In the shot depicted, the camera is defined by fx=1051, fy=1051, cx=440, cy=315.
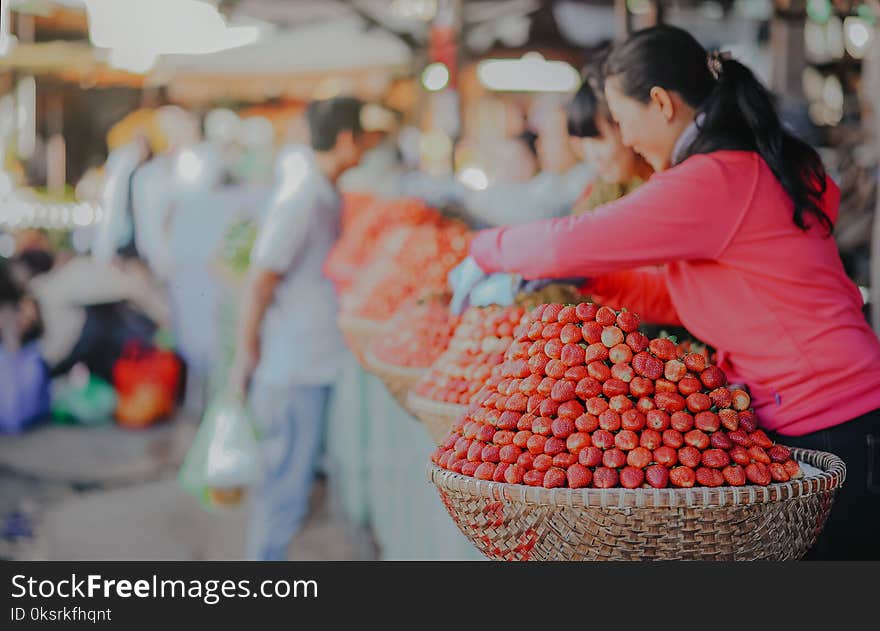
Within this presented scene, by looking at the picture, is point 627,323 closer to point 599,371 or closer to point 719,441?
point 599,371

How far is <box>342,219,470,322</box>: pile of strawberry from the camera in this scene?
3.25 meters

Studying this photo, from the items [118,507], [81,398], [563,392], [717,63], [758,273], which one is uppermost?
[717,63]

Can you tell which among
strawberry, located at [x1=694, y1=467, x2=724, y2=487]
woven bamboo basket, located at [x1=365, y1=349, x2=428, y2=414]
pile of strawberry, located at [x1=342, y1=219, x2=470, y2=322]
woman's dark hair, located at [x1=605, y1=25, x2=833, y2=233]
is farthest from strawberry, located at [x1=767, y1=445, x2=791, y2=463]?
pile of strawberry, located at [x1=342, y1=219, x2=470, y2=322]

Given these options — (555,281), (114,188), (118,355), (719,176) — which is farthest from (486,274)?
(118,355)

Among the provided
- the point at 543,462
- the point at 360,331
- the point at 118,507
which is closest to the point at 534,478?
the point at 543,462

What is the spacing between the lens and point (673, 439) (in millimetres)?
1627

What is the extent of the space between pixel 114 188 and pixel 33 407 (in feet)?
5.13

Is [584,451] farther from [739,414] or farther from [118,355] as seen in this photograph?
[118,355]

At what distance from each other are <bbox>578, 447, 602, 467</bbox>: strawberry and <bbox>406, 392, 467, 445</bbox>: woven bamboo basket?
0.46 meters

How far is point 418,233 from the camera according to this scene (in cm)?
348

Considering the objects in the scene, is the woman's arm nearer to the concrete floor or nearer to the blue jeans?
the blue jeans

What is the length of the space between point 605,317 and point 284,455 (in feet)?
8.02

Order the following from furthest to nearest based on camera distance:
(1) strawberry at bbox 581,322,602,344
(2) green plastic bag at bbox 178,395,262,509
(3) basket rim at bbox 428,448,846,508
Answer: (2) green plastic bag at bbox 178,395,262,509 < (1) strawberry at bbox 581,322,602,344 < (3) basket rim at bbox 428,448,846,508

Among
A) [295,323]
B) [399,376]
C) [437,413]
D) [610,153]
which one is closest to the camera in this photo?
[437,413]
